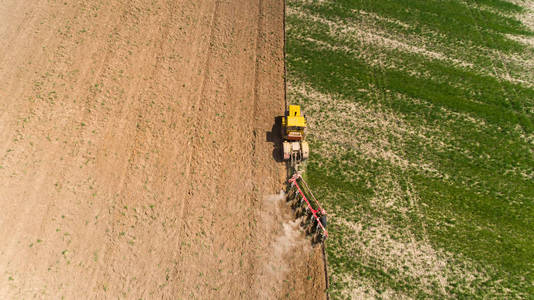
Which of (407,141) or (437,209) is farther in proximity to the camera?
(407,141)

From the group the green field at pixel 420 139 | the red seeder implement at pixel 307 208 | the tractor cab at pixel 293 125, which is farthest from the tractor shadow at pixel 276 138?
the green field at pixel 420 139

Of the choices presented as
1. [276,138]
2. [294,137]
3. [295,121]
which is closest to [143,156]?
[276,138]

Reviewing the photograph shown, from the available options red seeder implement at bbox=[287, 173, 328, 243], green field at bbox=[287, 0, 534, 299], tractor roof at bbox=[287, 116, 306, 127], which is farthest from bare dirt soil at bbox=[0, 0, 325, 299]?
green field at bbox=[287, 0, 534, 299]

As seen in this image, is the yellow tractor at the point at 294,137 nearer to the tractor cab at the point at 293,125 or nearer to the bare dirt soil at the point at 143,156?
the tractor cab at the point at 293,125

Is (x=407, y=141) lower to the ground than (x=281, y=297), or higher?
higher

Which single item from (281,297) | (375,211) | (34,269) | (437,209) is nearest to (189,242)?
(281,297)

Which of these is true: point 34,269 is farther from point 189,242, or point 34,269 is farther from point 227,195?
point 227,195
